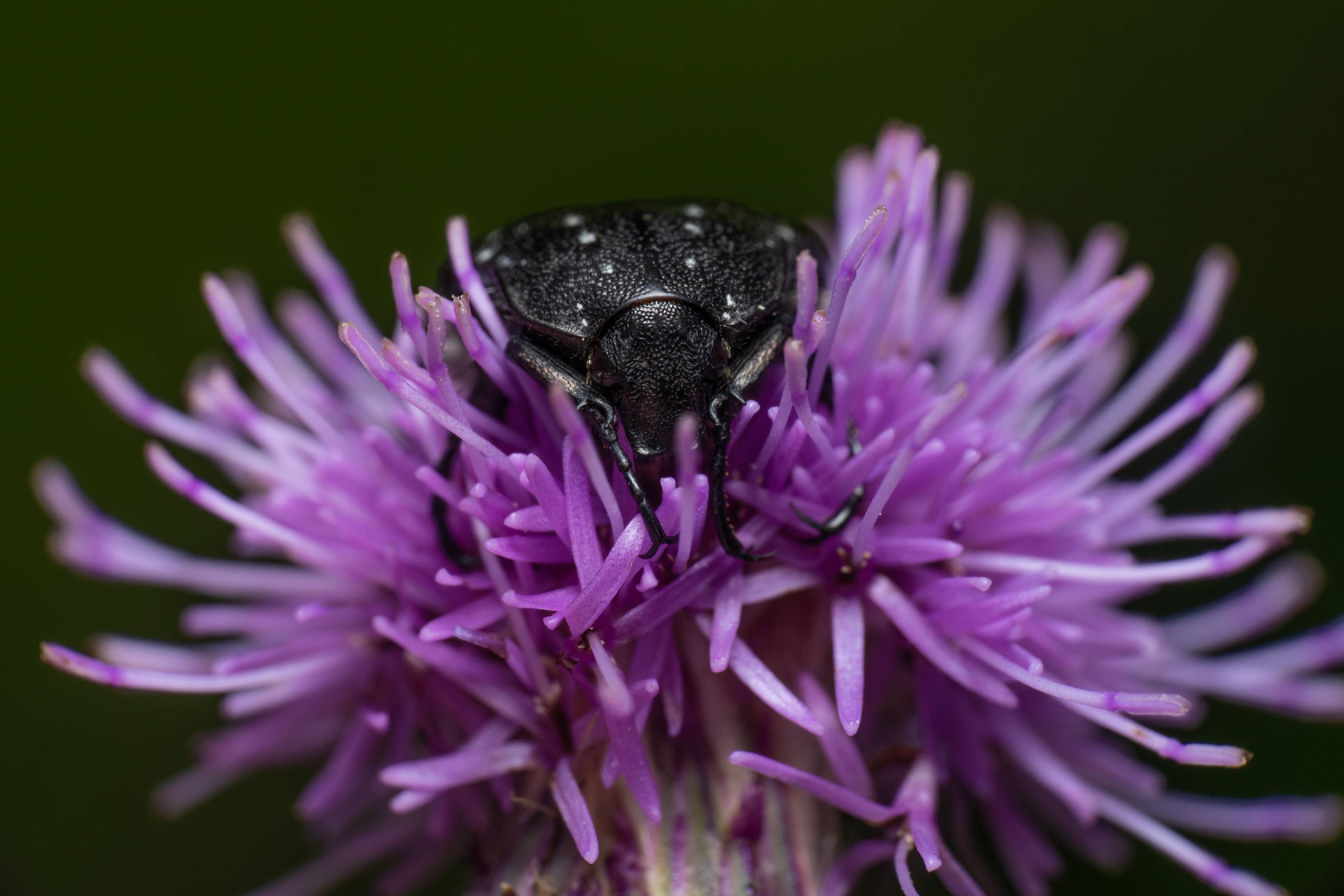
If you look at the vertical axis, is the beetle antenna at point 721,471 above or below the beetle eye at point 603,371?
below

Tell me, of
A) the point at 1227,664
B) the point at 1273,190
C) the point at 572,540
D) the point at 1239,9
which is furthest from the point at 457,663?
the point at 1239,9

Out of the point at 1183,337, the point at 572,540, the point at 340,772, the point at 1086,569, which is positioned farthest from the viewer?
the point at 1183,337

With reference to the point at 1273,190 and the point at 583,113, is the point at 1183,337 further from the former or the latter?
the point at 583,113

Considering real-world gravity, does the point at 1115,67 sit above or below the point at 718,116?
below

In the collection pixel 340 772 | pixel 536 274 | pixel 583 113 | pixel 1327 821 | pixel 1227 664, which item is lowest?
pixel 1327 821

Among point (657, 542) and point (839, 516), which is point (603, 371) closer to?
point (657, 542)

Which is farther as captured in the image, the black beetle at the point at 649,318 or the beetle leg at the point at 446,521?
the beetle leg at the point at 446,521

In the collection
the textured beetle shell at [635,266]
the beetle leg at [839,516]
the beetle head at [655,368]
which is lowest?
the beetle leg at [839,516]

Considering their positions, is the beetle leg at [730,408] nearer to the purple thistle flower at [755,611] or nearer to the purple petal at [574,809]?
the purple thistle flower at [755,611]

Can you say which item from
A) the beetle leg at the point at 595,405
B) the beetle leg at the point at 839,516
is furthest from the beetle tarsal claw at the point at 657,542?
Result: the beetle leg at the point at 839,516
